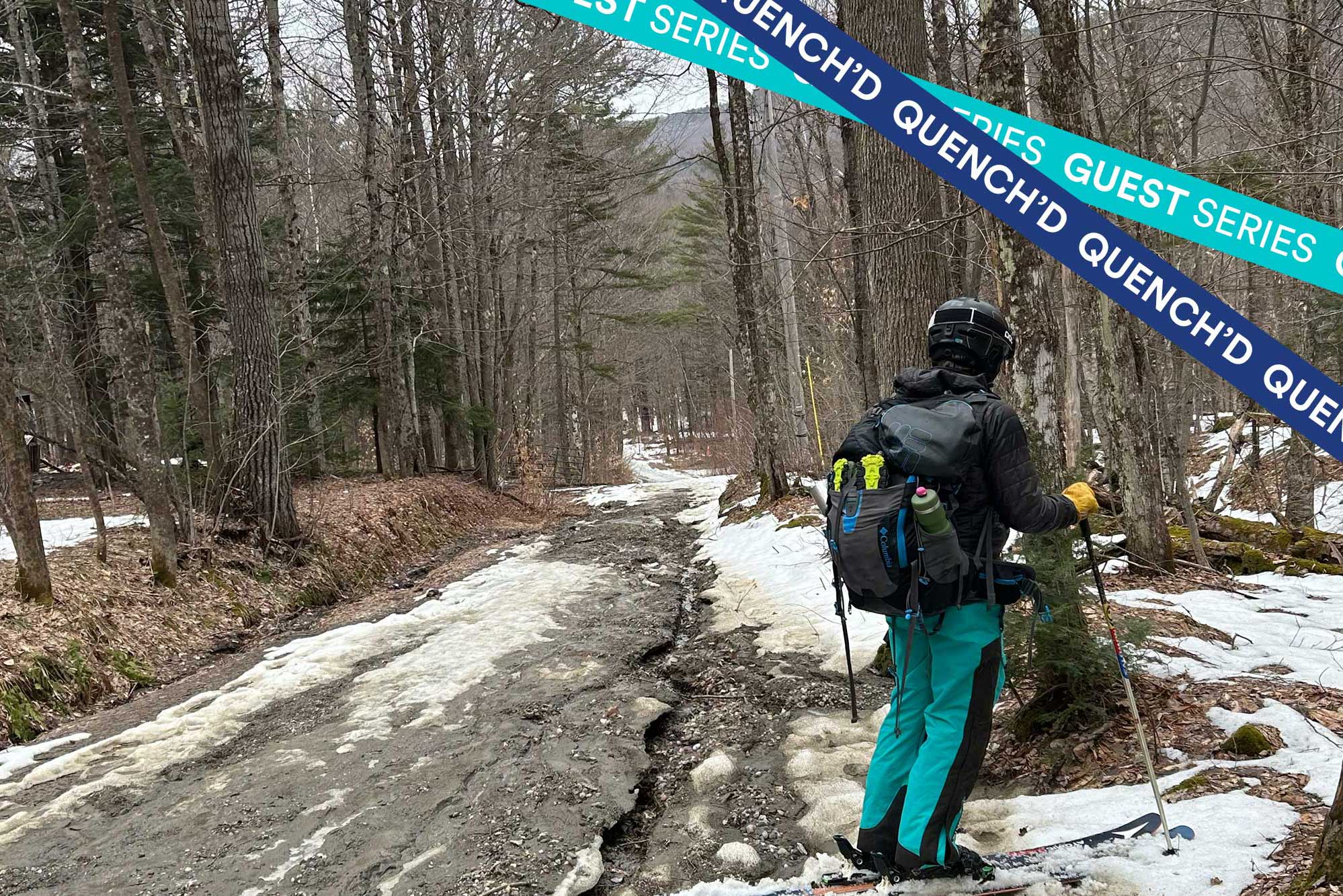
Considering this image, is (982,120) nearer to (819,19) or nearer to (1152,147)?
(819,19)

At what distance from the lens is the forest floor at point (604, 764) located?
3.64 metres

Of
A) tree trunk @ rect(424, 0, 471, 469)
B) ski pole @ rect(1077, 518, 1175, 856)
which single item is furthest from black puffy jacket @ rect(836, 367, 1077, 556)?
tree trunk @ rect(424, 0, 471, 469)

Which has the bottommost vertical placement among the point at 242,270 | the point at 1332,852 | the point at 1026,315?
the point at 1332,852

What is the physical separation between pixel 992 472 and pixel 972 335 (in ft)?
1.91

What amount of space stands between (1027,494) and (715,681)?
3.71m

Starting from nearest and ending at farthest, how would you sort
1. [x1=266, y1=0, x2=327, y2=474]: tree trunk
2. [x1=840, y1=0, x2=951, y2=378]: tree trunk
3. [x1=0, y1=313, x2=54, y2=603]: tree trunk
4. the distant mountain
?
[x1=840, y1=0, x2=951, y2=378]: tree trunk → [x1=0, y1=313, x2=54, y2=603]: tree trunk → the distant mountain → [x1=266, y1=0, x2=327, y2=474]: tree trunk

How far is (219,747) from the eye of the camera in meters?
5.55

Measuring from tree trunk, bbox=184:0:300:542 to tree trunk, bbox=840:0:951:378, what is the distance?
297 inches

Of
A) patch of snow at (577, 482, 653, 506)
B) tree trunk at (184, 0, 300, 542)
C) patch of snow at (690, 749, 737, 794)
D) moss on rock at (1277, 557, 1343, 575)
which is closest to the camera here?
patch of snow at (690, 749, 737, 794)

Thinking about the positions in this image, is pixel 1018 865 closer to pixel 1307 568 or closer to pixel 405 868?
pixel 405 868

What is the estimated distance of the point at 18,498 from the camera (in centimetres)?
712

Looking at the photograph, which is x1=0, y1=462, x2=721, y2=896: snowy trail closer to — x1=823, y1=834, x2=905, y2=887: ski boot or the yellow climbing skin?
x1=823, y1=834, x2=905, y2=887: ski boot

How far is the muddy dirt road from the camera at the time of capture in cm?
389

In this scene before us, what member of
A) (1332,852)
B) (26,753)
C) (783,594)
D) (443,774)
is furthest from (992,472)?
(26,753)
